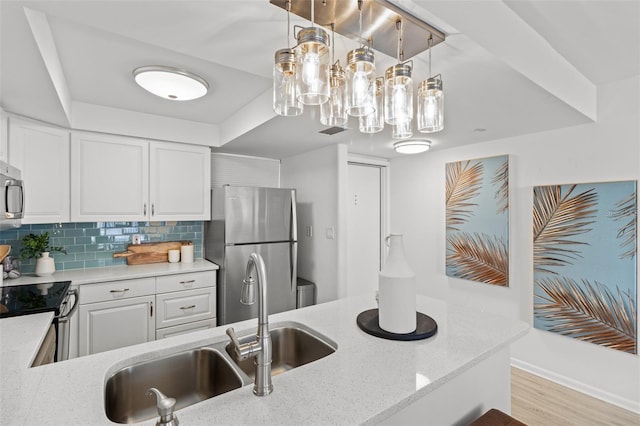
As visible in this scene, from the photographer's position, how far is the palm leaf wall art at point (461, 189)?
307 centimetres

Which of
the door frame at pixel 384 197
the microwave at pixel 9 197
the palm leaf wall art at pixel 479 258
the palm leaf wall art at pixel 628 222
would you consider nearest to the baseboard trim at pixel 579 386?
the palm leaf wall art at pixel 479 258

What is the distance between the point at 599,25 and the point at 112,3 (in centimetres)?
220

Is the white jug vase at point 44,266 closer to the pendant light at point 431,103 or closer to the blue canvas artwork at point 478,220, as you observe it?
the pendant light at point 431,103

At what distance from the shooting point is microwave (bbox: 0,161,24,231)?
1.60m

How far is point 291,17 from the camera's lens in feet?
4.00

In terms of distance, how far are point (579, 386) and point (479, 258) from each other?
1.19 metres

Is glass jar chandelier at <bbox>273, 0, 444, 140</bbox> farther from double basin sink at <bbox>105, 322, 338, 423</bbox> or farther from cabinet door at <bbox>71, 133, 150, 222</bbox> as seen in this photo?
cabinet door at <bbox>71, 133, 150, 222</bbox>

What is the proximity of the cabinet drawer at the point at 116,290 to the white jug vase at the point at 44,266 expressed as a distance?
44 centimetres

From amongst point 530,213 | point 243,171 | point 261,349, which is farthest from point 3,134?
point 530,213

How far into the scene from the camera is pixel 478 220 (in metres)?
3.03

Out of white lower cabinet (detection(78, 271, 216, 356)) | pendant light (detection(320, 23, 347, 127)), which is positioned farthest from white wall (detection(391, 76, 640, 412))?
white lower cabinet (detection(78, 271, 216, 356))

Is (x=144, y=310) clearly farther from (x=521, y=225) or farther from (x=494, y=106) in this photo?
(x=521, y=225)

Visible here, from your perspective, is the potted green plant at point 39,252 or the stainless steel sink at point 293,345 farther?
the potted green plant at point 39,252

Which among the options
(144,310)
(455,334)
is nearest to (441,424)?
(455,334)
